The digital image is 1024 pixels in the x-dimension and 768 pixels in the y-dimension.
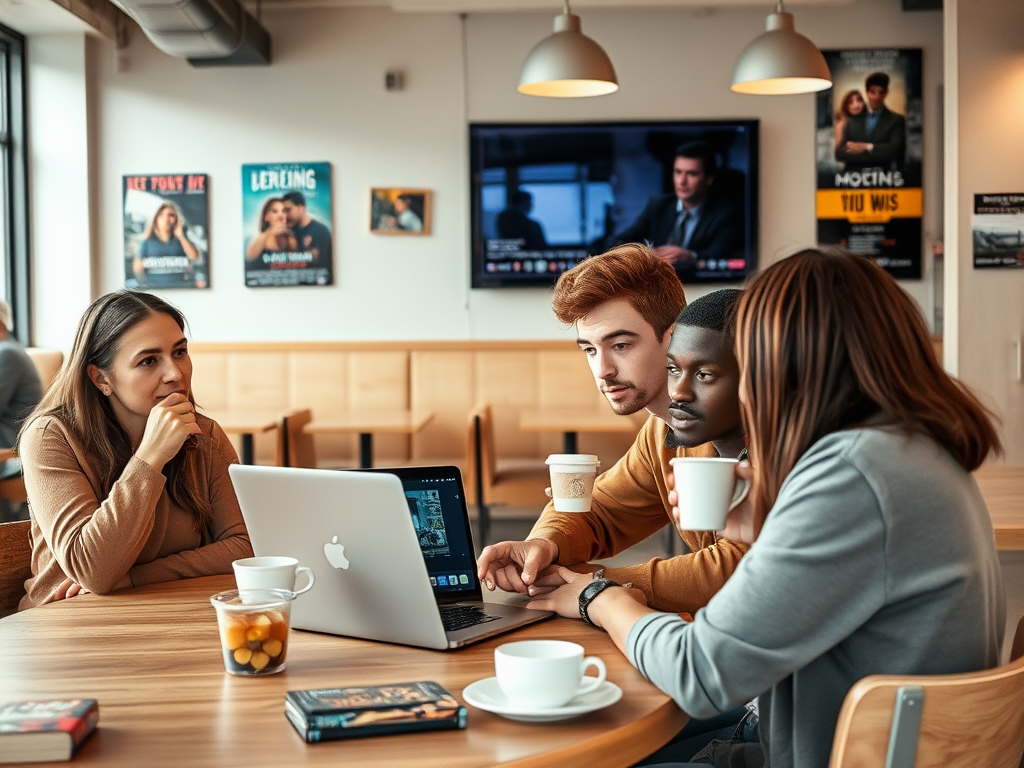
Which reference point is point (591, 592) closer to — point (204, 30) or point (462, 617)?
point (462, 617)

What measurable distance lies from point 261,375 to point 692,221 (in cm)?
272

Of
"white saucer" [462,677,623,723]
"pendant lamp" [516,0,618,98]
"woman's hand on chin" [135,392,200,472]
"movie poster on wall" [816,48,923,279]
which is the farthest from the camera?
"movie poster on wall" [816,48,923,279]

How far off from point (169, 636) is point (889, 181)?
547 cm

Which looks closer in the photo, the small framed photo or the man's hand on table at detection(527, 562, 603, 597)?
the man's hand on table at detection(527, 562, 603, 597)

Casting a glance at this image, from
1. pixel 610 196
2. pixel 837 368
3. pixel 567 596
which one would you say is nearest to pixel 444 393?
pixel 610 196

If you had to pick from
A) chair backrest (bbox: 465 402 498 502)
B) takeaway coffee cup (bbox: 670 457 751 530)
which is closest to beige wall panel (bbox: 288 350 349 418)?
chair backrest (bbox: 465 402 498 502)

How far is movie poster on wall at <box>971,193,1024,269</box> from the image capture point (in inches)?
210

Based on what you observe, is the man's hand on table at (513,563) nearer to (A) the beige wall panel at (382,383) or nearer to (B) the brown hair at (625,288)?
(B) the brown hair at (625,288)

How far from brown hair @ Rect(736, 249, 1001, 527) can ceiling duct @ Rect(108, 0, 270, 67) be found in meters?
4.37

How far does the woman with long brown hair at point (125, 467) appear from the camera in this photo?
1.82 m

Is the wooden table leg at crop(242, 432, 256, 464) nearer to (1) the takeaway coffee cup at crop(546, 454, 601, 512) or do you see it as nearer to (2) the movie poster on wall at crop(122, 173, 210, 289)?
(2) the movie poster on wall at crop(122, 173, 210, 289)

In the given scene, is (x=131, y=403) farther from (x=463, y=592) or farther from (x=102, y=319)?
(x=463, y=592)

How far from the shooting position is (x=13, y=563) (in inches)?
79.0

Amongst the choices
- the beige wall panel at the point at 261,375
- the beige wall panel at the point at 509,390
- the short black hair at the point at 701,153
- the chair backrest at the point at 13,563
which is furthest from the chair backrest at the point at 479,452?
the chair backrest at the point at 13,563
